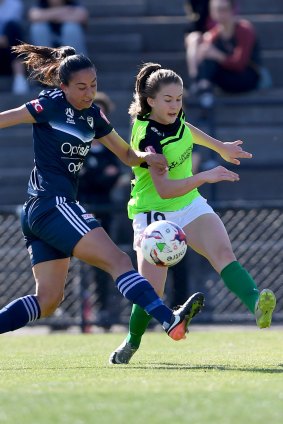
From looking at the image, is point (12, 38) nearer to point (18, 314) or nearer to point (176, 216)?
point (176, 216)

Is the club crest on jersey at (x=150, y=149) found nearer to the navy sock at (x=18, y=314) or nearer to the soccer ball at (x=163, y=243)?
the soccer ball at (x=163, y=243)

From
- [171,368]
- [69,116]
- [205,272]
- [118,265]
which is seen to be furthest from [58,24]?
[171,368]

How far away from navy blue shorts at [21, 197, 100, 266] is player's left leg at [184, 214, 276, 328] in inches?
29.0

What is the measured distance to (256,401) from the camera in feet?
17.4

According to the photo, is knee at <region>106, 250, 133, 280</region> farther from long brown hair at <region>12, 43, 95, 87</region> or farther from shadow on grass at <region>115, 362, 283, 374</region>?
long brown hair at <region>12, 43, 95, 87</region>

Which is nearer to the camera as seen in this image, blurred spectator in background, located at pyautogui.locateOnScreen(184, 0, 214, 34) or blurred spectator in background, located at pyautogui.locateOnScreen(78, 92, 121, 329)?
blurred spectator in background, located at pyautogui.locateOnScreen(78, 92, 121, 329)

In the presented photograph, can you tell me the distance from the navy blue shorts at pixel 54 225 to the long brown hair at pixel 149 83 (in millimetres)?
855

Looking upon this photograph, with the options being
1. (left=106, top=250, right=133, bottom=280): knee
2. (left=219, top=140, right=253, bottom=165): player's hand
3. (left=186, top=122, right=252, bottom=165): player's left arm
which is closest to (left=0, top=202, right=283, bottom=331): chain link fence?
(left=186, top=122, right=252, bottom=165): player's left arm

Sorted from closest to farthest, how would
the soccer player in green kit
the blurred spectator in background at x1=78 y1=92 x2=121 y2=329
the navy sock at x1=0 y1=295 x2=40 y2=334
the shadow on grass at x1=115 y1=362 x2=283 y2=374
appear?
the shadow on grass at x1=115 y1=362 x2=283 y2=374 → the navy sock at x1=0 y1=295 x2=40 y2=334 → the soccer player in green kit → the blurred spectator in background at x1=78 y1=92 x2=121 y2=329

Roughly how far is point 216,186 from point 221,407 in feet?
26.5

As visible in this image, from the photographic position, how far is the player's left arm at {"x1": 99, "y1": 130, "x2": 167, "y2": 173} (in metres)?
→ 7.04

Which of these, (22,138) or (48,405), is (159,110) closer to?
(48,405)

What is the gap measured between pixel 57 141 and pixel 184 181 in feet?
2.74

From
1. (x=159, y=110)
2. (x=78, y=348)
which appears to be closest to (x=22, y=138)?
(x=78, y=348)
